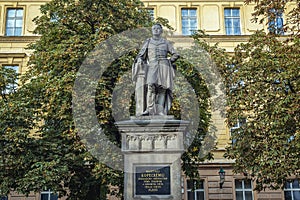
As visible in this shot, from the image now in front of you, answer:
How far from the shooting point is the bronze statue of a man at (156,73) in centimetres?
925

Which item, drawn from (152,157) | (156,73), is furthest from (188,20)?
(152,157)

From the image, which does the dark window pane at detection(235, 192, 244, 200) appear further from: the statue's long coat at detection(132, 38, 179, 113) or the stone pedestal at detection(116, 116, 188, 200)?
the stone pedestal at detection(116, 116, 188, 200)

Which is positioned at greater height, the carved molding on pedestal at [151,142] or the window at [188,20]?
the window at [188,20]

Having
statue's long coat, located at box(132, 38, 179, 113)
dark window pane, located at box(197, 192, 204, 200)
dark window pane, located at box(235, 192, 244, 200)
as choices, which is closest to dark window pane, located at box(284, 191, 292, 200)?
dark window pane, located at box(235, 192, 244, 200)

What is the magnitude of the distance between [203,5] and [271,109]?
39.5ft

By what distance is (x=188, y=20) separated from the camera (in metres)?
23.8

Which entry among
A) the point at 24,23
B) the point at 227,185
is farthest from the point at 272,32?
the point at 24,23

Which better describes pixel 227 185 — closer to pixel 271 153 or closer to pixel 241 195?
pixel 241 195

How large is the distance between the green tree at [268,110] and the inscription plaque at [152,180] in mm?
5235

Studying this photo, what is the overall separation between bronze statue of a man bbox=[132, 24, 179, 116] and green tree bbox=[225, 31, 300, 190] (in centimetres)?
479

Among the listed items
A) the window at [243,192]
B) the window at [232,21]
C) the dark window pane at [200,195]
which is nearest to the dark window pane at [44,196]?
the dark window pane at [200,195]

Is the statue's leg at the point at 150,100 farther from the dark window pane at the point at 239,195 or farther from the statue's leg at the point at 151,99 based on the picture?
the dark window pane at the point at 239,195

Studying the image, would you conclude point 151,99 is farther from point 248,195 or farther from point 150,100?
point 248,195

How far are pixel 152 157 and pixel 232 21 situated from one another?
17.0 m
